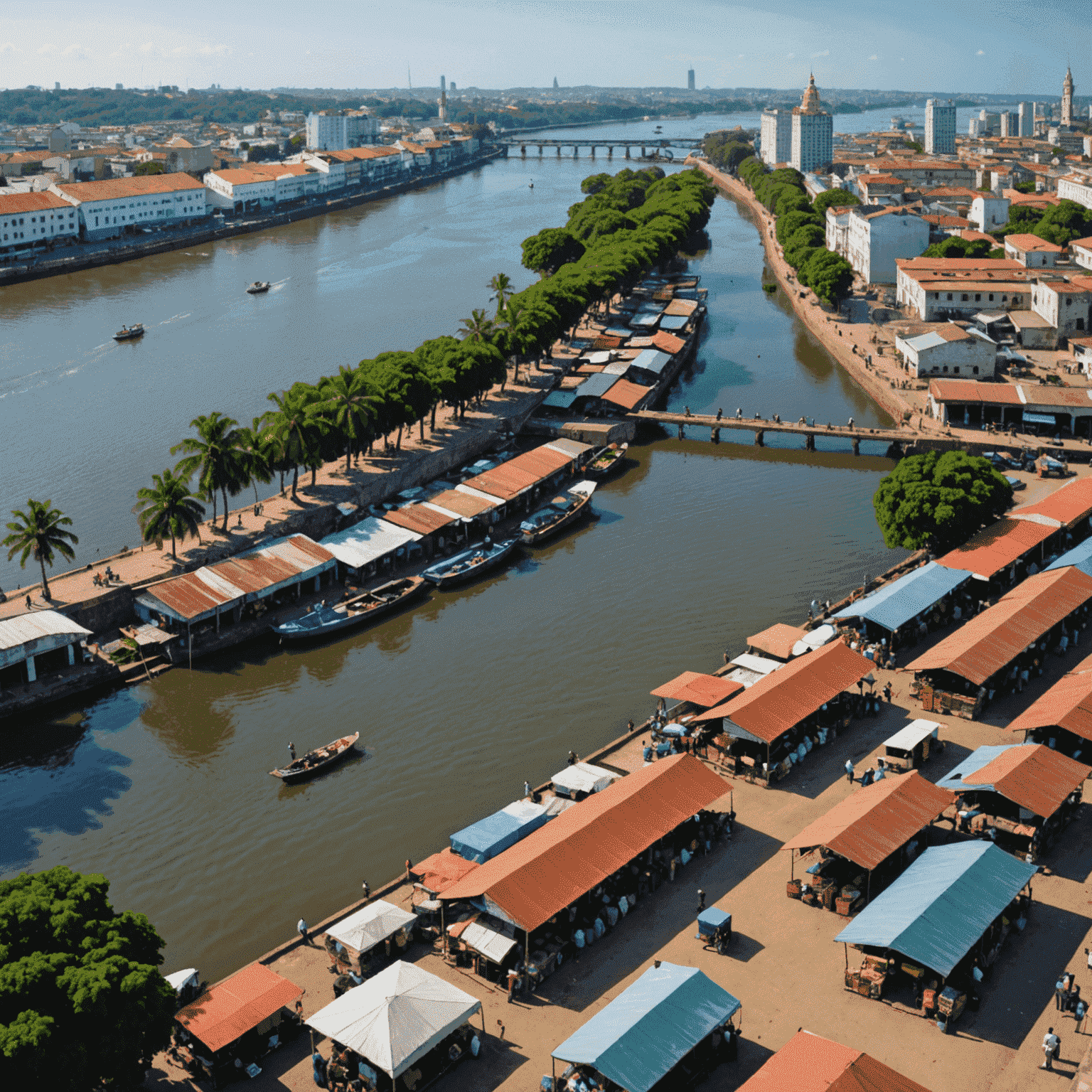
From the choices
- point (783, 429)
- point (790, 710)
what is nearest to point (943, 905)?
point (790, 710)

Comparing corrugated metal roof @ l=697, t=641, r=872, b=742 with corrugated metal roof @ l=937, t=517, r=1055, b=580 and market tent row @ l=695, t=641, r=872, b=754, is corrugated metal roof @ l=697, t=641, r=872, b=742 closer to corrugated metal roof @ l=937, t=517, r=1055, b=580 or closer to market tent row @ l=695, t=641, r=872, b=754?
market tent row @ l=695, t=641, r=872, b=754

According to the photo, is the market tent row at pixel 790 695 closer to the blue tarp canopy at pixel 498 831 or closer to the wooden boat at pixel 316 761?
the blue tarp canopy at pixel 498 831

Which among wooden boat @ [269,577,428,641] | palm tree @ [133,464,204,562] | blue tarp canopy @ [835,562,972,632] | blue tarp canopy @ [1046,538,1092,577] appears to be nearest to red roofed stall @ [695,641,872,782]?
blue tarp canopy @ [835,562,972,632]

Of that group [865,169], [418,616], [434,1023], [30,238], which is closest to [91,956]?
[434,1023]

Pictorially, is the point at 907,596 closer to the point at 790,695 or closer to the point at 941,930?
the point at 790,695

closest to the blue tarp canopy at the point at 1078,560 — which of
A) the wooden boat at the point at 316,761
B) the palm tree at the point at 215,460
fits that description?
the wooden boat at the point at 316,761
